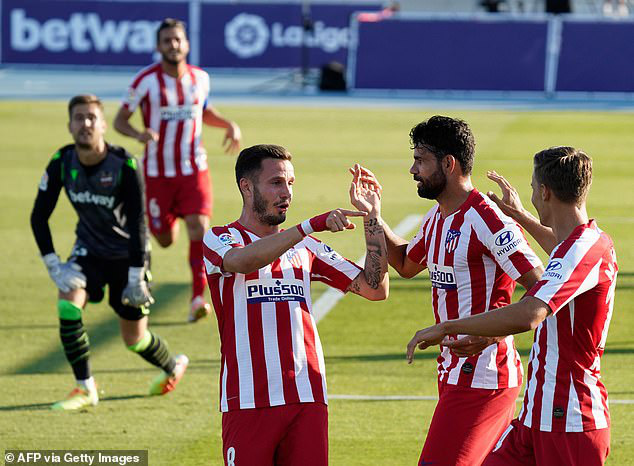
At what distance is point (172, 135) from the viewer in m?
12.0

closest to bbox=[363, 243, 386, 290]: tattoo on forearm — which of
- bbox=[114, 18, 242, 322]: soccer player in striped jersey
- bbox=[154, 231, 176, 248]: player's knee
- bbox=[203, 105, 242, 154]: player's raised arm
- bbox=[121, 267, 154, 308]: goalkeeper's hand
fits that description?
bbox=[121, 267, 154, 308]: goalkeeper's hand

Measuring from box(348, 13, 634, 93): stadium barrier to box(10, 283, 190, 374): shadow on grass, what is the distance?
737 inches

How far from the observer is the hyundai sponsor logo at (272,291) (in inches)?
214

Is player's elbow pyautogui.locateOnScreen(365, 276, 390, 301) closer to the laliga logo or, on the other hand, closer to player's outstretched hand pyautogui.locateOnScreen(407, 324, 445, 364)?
player's outstretched hand pyautogui.locateOnScreen(407, 324, 445, 364)

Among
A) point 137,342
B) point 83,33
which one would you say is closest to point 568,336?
point 137,342

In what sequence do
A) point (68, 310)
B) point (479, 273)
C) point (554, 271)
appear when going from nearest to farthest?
point (554, 271) < point (479, 273) < point (68, 310)

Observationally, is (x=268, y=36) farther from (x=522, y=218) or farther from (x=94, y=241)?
(x=522, y=218)

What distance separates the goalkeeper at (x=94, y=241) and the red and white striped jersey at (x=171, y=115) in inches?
126

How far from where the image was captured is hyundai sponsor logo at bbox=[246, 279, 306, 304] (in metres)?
5.44

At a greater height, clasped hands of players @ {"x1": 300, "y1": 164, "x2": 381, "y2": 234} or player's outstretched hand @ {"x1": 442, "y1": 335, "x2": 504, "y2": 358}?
clasped hands of players @ {"x1": 300, "y1": 164, "x2": 381, "y2": 234}

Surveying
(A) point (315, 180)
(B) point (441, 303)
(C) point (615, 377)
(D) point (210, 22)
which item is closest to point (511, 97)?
(D) point (210, 22)

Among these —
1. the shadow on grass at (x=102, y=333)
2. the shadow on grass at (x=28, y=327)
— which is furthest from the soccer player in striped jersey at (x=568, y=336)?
the shadow on grass at (x=28, y=327)

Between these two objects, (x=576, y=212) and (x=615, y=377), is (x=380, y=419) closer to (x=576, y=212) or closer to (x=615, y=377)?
(x=615, y=377)

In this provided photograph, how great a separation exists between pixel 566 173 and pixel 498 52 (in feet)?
83.0
